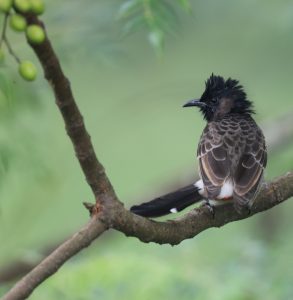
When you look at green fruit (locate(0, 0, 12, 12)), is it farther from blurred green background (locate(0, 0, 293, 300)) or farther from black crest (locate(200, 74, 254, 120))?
black crest (locate(200, 74, 254, 120))

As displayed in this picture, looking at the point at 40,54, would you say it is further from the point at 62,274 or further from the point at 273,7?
the point at 273,7

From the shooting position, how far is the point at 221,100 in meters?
5.30

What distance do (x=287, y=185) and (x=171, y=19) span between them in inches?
36.4

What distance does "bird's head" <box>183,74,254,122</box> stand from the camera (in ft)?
17.3

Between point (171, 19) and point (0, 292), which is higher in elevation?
point (171, 19)

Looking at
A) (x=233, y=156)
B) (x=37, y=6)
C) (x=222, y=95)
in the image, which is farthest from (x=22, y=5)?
(x=222, y=95)

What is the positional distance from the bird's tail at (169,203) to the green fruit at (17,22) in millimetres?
1491

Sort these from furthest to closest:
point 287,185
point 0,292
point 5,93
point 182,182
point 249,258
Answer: point 182,182, point 249,258, point 0,292, point 287,185, point 5,93

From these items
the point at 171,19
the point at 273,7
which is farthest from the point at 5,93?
the point at 273,7

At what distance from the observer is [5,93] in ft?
7.52

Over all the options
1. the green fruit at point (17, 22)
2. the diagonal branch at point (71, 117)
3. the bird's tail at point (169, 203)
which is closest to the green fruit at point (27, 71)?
the diagonal branch at point (71, 117)

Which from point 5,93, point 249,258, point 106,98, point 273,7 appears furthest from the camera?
point 106,98

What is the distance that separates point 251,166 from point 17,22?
264cm

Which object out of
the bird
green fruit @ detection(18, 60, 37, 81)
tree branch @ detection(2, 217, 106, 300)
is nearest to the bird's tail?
the bird
